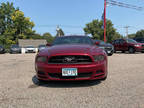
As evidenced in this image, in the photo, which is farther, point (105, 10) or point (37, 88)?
point (105, 10)

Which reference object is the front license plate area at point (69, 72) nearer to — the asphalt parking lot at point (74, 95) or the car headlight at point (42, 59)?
the asphalt parking lot at point (74, 95)

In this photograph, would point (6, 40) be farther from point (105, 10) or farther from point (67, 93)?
point (67, 93)

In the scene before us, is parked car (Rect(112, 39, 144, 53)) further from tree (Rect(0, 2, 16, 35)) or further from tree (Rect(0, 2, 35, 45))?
tree (Rect(0, 2, 16, 35))

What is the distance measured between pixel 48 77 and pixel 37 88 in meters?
0.43

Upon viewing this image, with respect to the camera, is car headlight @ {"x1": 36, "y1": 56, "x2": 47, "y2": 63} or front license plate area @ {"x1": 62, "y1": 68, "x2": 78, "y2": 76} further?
car headlight @ {"x1": 36, "y1": 56, "x2": 47, "y2": 63}

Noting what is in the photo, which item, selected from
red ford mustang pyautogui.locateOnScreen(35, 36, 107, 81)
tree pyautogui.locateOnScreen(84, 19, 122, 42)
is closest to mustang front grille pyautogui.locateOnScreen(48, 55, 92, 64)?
red ford mustang pyautogui.locateOnScreen(35, 36, 107, 81)

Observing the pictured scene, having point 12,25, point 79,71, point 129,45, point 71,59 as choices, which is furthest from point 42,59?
point 12,25

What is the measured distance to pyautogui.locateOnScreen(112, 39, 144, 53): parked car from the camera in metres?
13.1

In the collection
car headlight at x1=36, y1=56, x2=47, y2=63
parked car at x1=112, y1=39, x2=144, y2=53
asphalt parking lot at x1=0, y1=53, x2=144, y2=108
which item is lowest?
asphalt parking lot at x1=0, y1=53, x2=144, y2=108

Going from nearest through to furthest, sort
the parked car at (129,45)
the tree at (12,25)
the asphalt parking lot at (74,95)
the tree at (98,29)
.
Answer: the asphalt parking lot at (74,95) → the parked car at (129,45) → the tree at (12,25) → the tree at (98,29)

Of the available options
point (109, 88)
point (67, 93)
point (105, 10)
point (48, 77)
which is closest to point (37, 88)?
point (48, 77)

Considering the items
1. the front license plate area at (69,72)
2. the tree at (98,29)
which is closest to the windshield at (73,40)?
the front license plate area at (69,72)

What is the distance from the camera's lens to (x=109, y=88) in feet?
10.3

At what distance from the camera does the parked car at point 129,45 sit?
1313 centimetres
